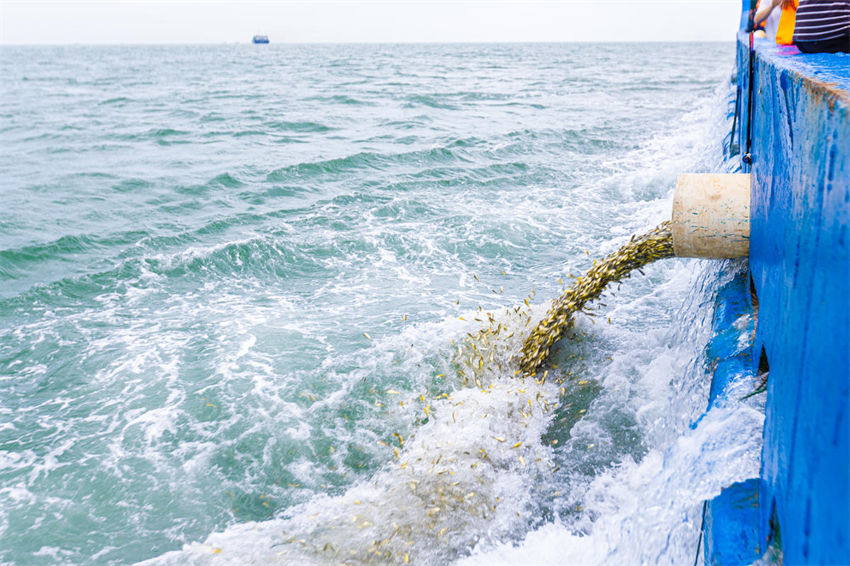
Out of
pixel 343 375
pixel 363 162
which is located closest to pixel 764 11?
pixel 343 375

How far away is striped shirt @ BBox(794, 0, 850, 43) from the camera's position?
12.6 ft

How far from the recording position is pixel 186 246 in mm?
10539

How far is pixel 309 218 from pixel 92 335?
5163 mm

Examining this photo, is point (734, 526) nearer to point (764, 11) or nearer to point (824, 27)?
point (824, 27)

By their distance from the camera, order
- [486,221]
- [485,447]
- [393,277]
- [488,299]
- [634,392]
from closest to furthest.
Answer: [485,447]
[634,392]
[488,299]
[393,277]
[486,221]

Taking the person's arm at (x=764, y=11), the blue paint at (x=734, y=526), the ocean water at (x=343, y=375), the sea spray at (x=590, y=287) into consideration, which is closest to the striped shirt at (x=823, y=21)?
the sea spray at (x=590, y=287)

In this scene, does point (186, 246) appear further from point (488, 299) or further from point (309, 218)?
point (488, 299)

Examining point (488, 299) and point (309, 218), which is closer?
point (488, 299)

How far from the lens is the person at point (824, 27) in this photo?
12.5 feet

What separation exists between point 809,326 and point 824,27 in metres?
2.94

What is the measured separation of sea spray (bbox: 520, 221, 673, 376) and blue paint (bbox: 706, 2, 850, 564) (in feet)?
6.89

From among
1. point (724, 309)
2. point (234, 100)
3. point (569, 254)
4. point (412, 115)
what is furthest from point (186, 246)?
point (234, 100)

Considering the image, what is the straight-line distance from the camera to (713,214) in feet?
13.7

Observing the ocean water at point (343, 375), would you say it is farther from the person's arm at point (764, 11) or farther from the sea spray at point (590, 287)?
the person's arm at point (764, 11)
